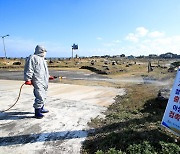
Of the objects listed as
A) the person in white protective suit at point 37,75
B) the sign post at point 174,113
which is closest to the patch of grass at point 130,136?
the sign post at point 174,113

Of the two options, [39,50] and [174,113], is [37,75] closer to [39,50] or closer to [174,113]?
[39,50]

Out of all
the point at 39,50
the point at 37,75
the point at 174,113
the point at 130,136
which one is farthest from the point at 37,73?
the point at 174,113

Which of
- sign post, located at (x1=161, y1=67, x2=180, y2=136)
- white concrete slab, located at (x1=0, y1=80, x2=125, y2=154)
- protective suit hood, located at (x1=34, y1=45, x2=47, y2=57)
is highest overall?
protective suit hood, located at (x1=34, y1=45, x2=47, y2=57)

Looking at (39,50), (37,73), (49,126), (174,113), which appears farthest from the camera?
(39,50)

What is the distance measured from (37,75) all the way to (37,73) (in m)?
0.05

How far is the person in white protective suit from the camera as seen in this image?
15.9 ft

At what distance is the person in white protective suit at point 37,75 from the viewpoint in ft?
15.9

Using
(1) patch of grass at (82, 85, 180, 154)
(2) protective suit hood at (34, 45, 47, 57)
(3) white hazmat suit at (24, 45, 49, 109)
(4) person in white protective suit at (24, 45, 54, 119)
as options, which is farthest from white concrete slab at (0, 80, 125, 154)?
(2) protective suit hood at (34, 45, 47, 57)

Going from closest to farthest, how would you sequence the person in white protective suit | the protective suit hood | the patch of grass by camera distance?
the patch of grass, the person in white protective suit, the protective suit hood

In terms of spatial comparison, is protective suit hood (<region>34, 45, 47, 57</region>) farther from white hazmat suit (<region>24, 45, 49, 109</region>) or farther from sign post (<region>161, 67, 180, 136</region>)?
sign post (<region>161, 67, 180, 136</region>)

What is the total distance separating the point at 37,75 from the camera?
4.98 metres

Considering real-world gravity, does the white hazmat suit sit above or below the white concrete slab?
above

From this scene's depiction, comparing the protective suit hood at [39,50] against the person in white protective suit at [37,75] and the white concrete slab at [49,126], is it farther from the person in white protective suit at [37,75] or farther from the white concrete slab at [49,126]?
the white concrete slab at [49,126]

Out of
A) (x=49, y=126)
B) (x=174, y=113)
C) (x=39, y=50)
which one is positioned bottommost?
(x=49, y=126)
